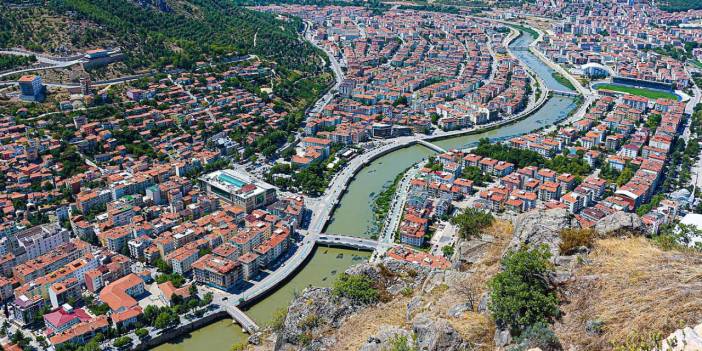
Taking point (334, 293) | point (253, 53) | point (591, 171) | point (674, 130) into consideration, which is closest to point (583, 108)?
→ point (674, 130)

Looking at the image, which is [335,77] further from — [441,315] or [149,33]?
[441,315]

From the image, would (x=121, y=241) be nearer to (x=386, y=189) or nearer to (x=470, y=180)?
(x=386, y=189)

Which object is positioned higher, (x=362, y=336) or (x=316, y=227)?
(x=362, y=336)

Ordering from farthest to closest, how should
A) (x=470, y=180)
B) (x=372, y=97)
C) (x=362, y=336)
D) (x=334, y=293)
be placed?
(x=372, y=97)
(x=470, y=180)
(x=334, y=293)
(x=362, y=336)

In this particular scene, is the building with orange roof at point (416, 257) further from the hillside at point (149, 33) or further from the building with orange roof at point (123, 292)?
the hillside at point (149, 33)

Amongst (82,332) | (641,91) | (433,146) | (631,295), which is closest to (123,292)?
(82,332)

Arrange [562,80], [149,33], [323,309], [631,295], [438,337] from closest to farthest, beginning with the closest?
[631,295], [438,337], [323,309], [149,33], [562,80]
